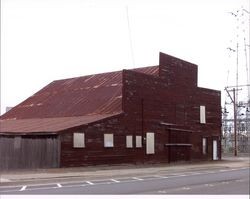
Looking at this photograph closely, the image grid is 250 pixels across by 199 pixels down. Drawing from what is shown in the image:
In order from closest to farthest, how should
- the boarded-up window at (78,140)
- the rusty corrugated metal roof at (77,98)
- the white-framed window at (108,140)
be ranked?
the boarded-up window at (78,140)
the white-framed window at (108,140)
the rusty corrugated metal roof at (77,98)

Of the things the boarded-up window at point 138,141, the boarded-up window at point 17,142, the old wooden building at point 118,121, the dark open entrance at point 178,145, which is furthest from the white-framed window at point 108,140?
the dark open entrance at point 178,145

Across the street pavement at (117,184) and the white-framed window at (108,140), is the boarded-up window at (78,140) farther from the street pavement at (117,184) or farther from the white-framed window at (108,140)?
the white-framed window at (108,140)

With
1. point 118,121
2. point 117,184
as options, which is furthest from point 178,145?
point 117,184

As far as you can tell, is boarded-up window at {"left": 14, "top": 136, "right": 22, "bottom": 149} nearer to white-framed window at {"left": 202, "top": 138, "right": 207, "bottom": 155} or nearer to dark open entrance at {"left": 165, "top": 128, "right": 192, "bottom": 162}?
dark open entrance at {"left": 165, "top": 128, "right": 192, "bottom": 162}

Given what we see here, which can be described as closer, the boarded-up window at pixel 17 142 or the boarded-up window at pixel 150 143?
the boarded-up window at pixel 17 142

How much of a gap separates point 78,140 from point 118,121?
4124 mm

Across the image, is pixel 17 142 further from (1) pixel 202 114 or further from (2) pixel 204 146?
(2) pixel 204 146

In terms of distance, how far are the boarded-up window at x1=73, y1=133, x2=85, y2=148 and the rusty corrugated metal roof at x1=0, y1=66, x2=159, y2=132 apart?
0.89 meters

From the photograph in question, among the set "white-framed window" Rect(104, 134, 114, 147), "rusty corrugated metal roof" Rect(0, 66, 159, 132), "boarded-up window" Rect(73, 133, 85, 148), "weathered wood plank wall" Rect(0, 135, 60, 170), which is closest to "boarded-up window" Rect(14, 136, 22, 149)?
"weathered wood plank wall" Rect(0, 135, 60, 170)

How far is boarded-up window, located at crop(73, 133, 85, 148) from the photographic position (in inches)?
1300

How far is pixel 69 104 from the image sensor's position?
143ft

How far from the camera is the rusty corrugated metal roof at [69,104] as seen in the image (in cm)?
3747

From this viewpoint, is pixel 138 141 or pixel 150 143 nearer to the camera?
pixel 138 141

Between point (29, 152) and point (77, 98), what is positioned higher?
point (77, 98)
